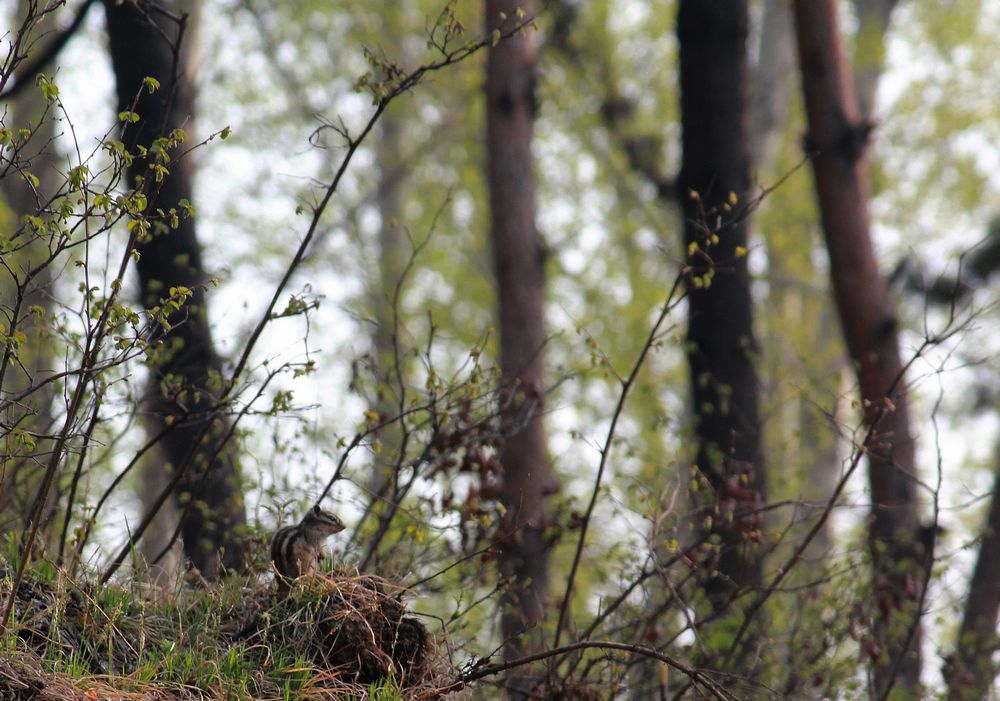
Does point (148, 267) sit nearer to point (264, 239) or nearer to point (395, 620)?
point (395, 620)

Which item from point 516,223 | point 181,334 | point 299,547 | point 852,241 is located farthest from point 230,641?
point 852,241

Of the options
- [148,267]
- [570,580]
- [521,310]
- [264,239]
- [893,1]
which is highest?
[893,1]

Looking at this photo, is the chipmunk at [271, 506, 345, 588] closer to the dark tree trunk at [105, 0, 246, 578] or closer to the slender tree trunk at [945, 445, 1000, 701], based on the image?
the dark tree trunk at [105, 0, 246, 578]

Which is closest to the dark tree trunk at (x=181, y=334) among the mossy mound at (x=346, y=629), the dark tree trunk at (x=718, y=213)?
the mossy mound at (x=346, y=629)

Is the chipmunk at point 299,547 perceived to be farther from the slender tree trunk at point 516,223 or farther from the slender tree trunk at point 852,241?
the slender tree trunk at point 852,241

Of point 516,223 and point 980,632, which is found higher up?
point 516,223

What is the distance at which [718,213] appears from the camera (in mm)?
7750

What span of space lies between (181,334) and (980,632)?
559cm

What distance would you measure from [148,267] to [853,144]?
16.4ft

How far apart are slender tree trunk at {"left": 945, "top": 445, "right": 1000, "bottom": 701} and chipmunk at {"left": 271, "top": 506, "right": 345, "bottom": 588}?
352 cm

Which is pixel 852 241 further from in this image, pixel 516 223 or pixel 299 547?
pixel 299 547

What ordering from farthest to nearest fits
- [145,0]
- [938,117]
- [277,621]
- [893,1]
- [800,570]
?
[938,117], [893,1], [800,570], [145,0], [277,621]

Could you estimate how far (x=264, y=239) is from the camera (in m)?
19.3

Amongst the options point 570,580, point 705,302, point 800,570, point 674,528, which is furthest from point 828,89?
point 570,580
